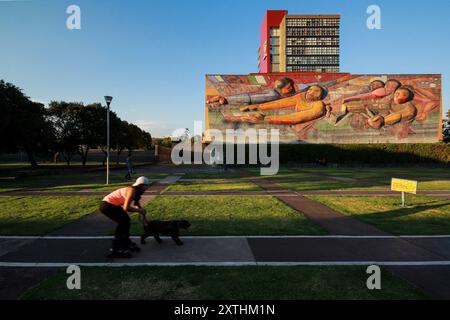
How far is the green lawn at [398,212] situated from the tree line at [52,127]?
23879mm

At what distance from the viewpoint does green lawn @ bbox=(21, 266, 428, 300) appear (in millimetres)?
3826

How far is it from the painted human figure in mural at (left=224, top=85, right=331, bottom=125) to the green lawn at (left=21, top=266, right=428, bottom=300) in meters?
44.6

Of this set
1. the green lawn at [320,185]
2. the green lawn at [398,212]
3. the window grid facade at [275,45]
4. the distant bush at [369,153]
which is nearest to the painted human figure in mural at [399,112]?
the distant bush at [369,153]

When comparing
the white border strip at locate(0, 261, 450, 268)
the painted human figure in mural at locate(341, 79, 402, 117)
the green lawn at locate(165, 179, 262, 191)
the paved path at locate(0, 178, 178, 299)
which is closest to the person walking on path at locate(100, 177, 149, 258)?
the white border strip at locate(0, 261, 450, 268)

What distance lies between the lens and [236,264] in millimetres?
4949

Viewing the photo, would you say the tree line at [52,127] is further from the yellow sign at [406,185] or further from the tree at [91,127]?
the yellow sign at [406,185]

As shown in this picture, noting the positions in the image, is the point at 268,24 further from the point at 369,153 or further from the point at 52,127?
the point at 52,127

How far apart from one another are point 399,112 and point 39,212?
54055 mm

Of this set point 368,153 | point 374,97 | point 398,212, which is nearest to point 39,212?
point 398,212

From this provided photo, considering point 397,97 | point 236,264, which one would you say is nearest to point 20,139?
point 236,264

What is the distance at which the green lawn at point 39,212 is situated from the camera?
739 cm

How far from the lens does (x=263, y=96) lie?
4856 centimetres

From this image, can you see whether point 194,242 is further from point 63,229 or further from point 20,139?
point 20,139

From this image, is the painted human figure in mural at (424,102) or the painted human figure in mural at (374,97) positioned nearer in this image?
the painted human figure in mural at (424,102)
